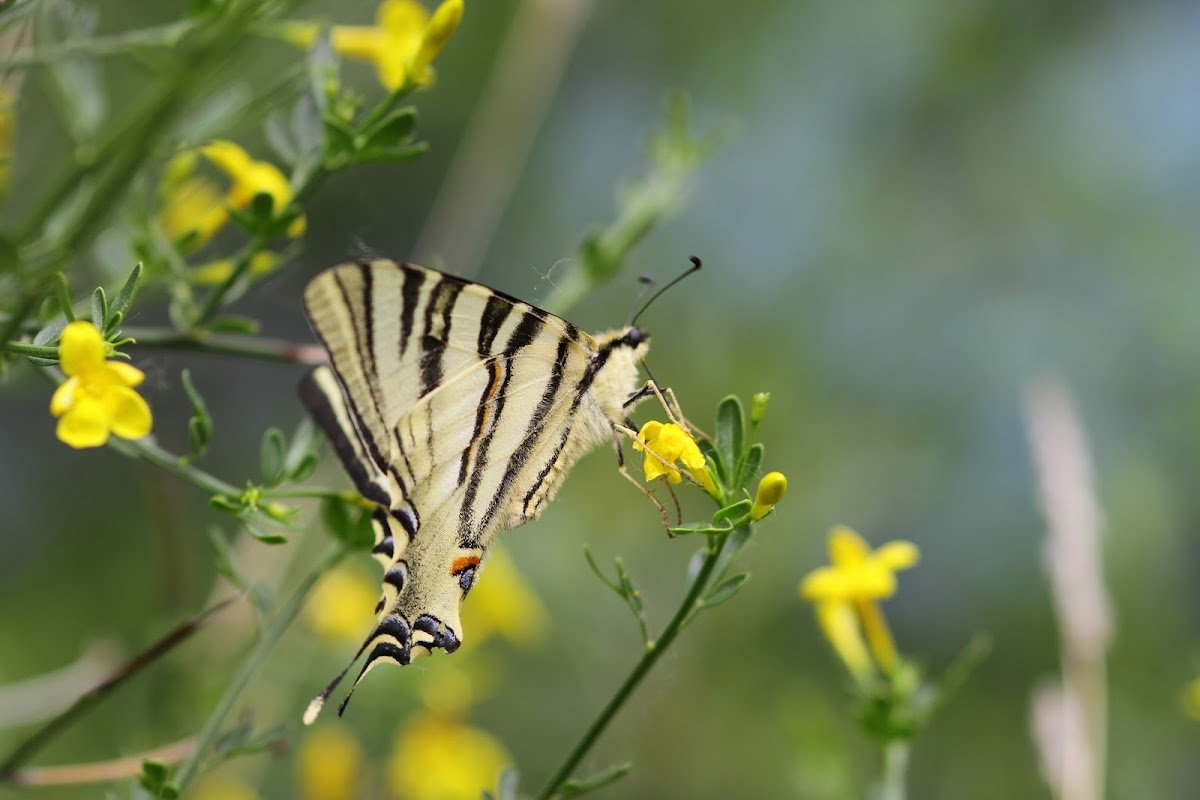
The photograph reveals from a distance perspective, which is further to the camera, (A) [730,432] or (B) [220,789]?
(B) [220,789]

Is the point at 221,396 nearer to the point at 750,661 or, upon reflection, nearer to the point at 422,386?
the point at 750,661

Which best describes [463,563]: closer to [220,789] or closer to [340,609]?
[340,609]

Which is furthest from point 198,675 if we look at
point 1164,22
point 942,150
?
point 1164,22

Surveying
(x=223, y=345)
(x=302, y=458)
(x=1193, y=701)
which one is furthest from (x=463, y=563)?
(x=1193, y=701)

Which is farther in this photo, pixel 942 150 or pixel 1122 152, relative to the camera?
pixel 942 150

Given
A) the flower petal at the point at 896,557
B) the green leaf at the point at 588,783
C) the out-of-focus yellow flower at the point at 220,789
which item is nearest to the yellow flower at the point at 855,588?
the flower petal at the point at 896,557

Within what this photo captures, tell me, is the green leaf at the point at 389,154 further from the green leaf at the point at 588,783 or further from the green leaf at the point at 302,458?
the green leaf at the point at 588,783
